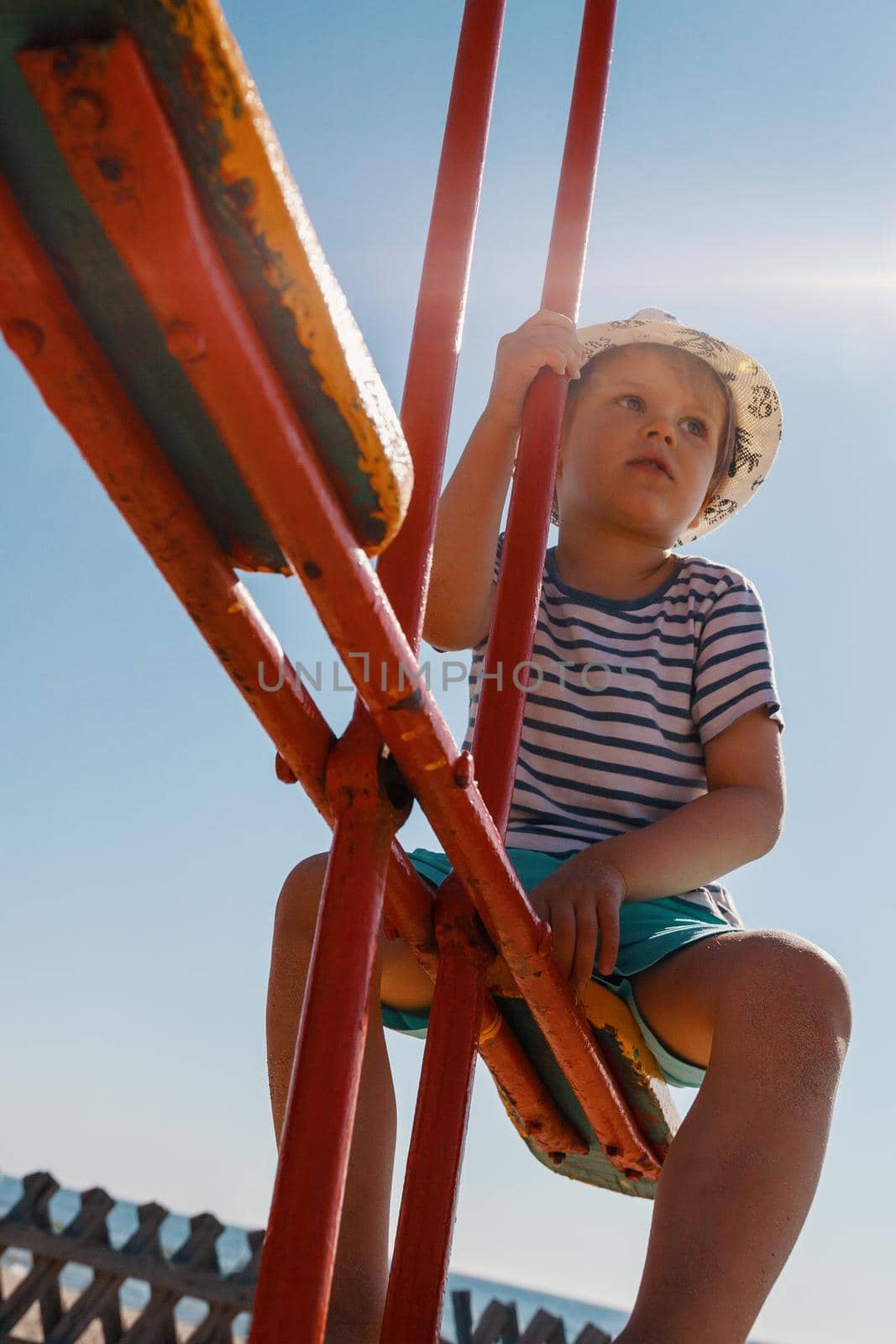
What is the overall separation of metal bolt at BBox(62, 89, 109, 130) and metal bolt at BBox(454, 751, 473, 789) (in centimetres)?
28

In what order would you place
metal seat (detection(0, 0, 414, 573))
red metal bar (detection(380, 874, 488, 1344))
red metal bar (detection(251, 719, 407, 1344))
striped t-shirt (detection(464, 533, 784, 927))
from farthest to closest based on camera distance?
striped t-shirt (detection(464, 533, 784, 927))
red metal bar (detection(380, 874, 488, 1344))
red metal bar (detection(251, 719, 407, 1344))
metal seat (detection(0, 0, 414, 573))

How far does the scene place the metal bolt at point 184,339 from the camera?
301 mm

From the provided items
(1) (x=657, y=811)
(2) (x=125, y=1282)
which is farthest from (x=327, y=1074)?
(2) (x=125, y=1282)

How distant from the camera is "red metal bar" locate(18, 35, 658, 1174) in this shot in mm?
266

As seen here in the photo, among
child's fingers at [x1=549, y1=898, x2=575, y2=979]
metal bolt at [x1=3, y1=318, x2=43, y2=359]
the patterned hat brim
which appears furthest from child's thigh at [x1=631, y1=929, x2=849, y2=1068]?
the patterned hat brim

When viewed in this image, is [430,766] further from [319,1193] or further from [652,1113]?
[652,1113]

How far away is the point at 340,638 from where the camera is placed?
40cm

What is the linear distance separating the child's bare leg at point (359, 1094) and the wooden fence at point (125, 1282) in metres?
2.17

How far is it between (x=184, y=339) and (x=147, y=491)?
73mm

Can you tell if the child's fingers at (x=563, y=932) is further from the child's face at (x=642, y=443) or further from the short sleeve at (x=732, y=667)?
the child's face at (x=642, y=443)

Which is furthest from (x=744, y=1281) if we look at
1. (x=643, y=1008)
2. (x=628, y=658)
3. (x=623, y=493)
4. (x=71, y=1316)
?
(x=71, y=1316)

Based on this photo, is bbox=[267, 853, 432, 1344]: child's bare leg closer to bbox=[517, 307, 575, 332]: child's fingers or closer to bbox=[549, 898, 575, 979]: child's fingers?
bbox=[549, 898, 575, 979]: child's fingers

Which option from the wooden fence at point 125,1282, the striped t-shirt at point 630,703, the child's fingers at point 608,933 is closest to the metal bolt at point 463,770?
the child's fingers at point 608,933

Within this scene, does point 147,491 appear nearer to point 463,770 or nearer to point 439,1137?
point 463,770
